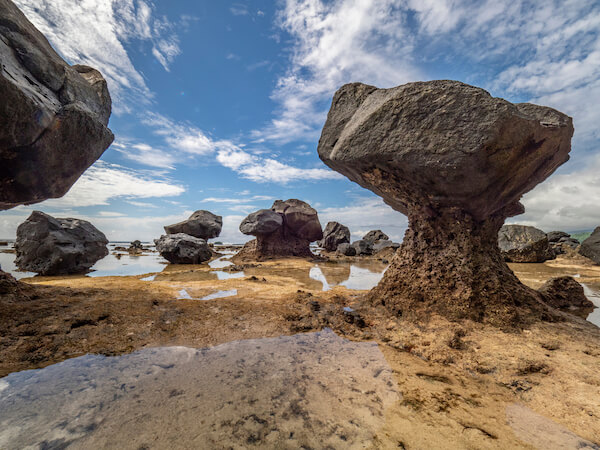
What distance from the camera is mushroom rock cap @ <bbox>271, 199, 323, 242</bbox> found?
19.8 metres

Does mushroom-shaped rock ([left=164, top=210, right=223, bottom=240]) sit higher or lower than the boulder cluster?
higher

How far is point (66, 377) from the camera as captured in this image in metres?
2.54

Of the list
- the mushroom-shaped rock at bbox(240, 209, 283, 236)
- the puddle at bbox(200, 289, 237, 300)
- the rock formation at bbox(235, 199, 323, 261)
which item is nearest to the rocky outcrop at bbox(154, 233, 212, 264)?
the mushroom-shaped rock at bbox(240, 209, 283, 236)

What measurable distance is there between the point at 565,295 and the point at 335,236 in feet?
73.7

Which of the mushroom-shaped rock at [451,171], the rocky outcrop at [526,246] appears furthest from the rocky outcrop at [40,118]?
the rocky outcrop at [526,246]

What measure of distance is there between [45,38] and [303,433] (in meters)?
8.10

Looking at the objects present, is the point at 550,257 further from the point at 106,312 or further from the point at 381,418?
the point at 106,312

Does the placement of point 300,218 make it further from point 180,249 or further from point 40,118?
point 40,118

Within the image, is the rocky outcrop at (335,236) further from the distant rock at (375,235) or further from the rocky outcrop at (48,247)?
the rocky outcrop at (48,247)

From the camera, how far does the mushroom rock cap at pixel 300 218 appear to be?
1975 centimetres

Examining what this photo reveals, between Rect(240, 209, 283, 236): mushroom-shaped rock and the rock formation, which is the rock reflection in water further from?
the rock formation

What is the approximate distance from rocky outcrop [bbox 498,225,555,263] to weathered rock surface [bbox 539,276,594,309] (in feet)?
37.3

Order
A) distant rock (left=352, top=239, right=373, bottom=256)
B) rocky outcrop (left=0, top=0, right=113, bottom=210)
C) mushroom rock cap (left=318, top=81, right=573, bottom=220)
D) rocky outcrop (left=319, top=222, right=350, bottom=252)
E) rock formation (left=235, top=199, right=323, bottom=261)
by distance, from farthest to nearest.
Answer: rocky outcrop (left=319, top=222, right=350, bottom=252) < distant rock (left=352, top=239, right=373, bottom=256) < rock formation (left=235, top=199, right=323, bottom=261) < rocky outcrop (left=0, top=0, right=113, bottom=210) < mushroom rock cap (left=318, top=81, right=573, bottom=220)

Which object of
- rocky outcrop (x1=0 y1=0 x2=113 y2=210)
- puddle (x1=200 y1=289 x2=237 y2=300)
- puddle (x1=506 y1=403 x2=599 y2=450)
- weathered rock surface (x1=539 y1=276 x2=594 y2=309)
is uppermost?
rocky outcrop (x1=0 y1=0 x2=113 y2=210)
